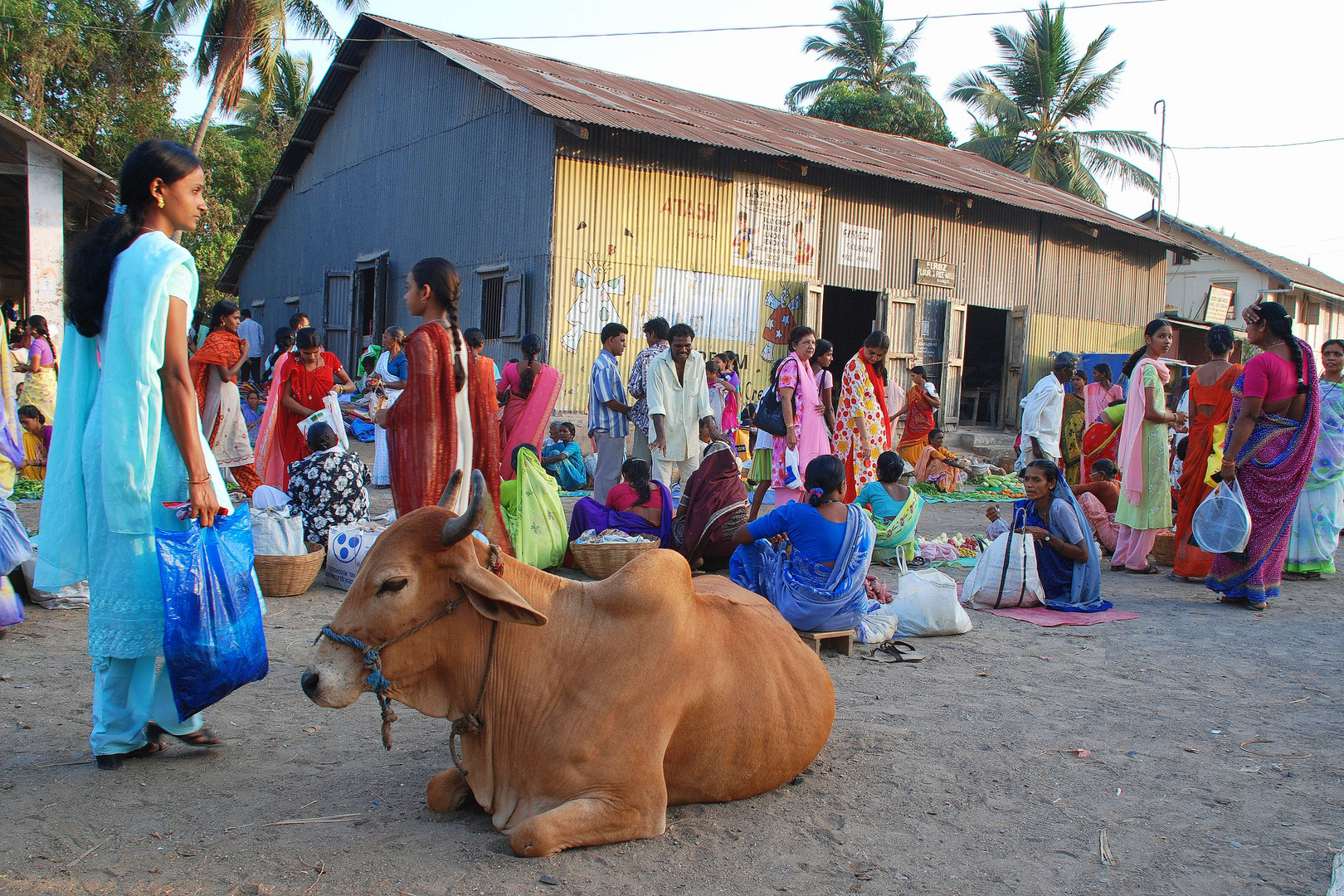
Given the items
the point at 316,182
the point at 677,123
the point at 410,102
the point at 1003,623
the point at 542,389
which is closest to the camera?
the point at 1003,623

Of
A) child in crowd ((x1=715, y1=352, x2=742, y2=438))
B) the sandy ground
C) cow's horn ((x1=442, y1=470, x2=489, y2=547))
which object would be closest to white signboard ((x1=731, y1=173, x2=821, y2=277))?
child in crowd ((x1=715, y1=352, x2=742, y2=438))

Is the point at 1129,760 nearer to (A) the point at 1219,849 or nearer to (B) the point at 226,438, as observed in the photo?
(A) the point at 1219,849

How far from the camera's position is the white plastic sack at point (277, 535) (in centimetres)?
566

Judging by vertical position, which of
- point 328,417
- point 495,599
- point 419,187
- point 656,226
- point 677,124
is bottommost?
point 495,599

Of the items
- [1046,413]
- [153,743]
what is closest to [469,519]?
[153,743]

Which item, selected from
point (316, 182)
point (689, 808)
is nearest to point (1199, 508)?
point (689, 808)

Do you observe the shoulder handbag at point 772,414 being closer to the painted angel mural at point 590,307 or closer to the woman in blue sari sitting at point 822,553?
the woman in blue sari sitting at point 822,553

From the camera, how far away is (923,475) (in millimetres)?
12547

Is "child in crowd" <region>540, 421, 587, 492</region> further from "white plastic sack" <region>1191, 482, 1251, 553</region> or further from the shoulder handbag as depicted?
"white plastic sack" <region>1191, 482, 1251, 553</region>

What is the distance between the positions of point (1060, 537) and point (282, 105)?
32.4 m

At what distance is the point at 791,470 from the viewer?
803 centimetres

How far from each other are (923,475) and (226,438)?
8768mm

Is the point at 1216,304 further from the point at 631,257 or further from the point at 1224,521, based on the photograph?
the point at 1224,521

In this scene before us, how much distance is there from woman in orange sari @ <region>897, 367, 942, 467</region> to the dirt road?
7920mm
